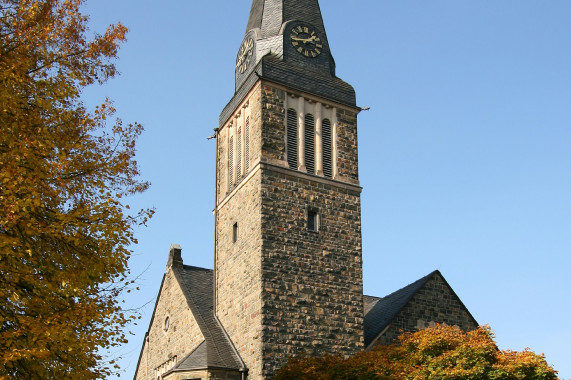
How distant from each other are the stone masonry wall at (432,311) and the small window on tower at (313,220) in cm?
377

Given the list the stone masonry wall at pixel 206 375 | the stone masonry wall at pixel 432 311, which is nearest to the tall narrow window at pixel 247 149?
the stone masonry wall at pixel 206 375

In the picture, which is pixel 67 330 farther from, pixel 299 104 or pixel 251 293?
pixel 299 104

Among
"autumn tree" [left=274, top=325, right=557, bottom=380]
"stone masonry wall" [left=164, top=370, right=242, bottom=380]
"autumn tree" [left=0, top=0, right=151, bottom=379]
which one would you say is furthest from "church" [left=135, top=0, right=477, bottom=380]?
"autumn tree" [left=0, top=0, right=151, bottom=379]

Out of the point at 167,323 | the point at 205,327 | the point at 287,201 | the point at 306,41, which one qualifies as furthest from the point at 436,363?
the point at 306,41

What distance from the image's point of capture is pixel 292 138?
22.8 meters

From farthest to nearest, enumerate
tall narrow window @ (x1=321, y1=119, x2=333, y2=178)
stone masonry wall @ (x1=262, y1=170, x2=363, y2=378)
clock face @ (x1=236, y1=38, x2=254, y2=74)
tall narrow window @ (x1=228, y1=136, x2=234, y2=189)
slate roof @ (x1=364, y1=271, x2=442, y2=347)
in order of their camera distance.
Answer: clock face @ (x1=236, y1=38, x2=254, y2=74) → tall narrow window @ (x1=228, y1=136, x2=234, y2=189) → tall narrow window @ (x1=321, y1=119, x2=333, y2=178) → slate roof @ (x1=364, y1=271, x2=442, y2=347) → stone masonry wall @ (x1=262, y1=170, x2=363, y2=378)

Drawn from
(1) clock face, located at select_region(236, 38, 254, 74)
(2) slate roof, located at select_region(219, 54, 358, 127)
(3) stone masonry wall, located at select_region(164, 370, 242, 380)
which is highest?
(1) clock face, located at select_region(236, 38, 254, 74)

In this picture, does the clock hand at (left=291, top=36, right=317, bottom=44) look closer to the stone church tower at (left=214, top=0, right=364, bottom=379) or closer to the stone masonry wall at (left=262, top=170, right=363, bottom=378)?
the stone church tower at (left=214, top=0, right=364, bottom=379)

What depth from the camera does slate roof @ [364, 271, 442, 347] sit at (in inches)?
873

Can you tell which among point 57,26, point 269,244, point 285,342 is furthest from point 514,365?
point 57,26

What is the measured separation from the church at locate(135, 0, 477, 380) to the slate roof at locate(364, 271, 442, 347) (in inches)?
3.5

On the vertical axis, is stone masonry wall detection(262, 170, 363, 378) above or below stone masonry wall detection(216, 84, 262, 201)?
below

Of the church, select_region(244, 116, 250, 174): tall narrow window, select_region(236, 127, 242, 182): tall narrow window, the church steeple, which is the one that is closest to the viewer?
the church

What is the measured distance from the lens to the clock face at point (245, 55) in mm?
24938
